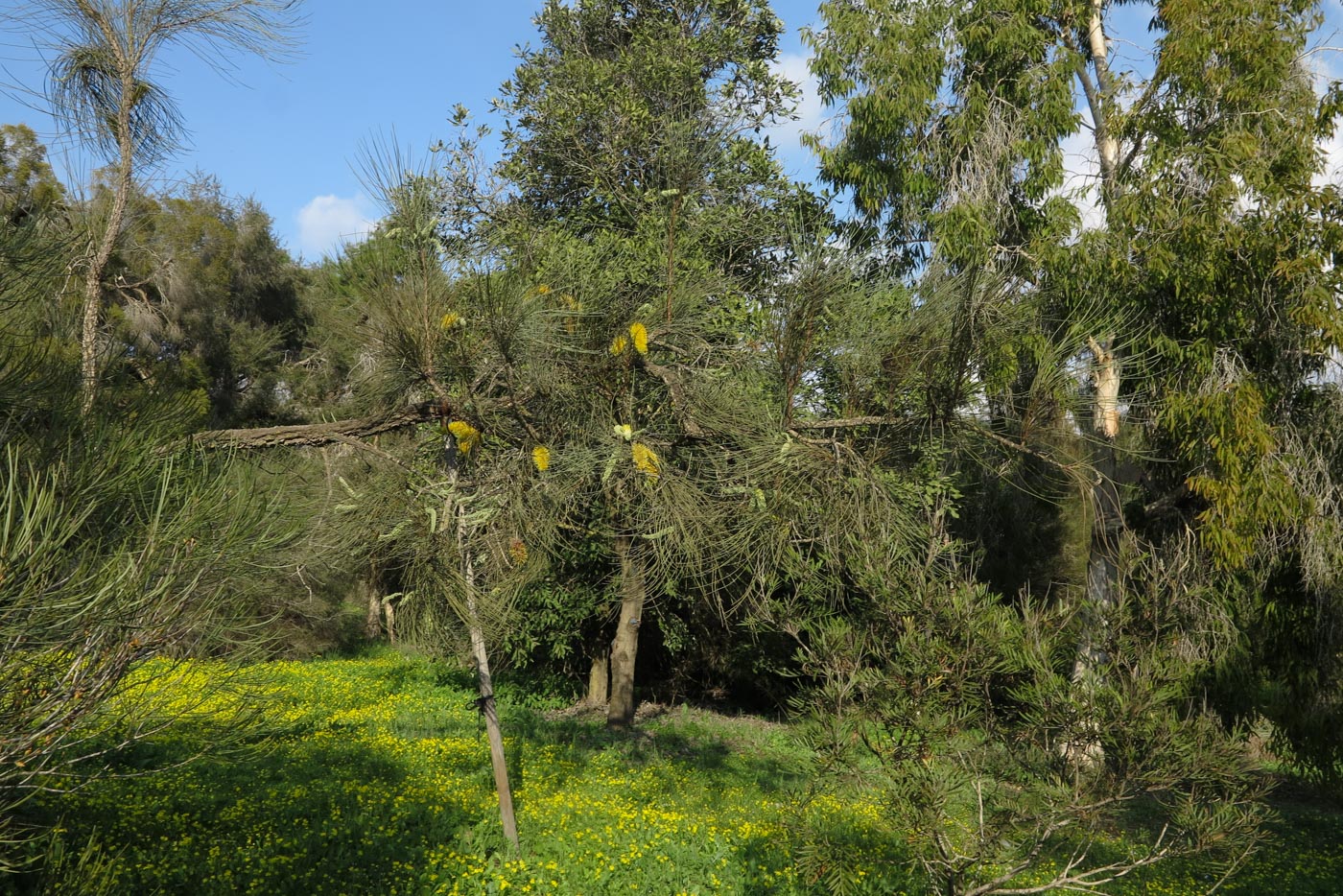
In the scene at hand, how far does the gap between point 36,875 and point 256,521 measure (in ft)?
9.44

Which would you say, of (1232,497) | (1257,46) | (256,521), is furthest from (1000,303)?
(1257,46)

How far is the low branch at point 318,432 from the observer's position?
3.90 metres

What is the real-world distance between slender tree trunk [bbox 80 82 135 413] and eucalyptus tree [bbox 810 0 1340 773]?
17.0 feet

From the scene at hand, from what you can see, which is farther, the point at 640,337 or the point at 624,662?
the point at 624,662

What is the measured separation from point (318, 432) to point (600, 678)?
25.8 feet

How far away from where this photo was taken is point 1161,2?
8.96m

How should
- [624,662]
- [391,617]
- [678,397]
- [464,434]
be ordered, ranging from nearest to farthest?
[678,397] < [464,434] < [624,662] < [391,617]

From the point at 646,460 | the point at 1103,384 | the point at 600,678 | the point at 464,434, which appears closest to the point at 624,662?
the point at 600,678

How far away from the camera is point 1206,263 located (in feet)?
23.0

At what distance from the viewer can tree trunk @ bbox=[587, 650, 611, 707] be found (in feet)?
37.2

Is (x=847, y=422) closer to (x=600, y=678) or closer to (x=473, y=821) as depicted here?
(x=473, y=821)

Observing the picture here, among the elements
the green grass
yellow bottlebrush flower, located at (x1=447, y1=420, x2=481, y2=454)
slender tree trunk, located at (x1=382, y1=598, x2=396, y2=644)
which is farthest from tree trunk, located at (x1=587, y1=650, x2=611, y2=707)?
yellow bottlebrush flower, located at (x1=447, y1=420, x2=481, y2=454)

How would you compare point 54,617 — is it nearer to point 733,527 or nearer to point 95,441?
point 95,441

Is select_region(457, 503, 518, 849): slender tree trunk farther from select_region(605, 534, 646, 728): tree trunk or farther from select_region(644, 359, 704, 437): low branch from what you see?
select_region(605, 534, 646, 728): tree trunk
